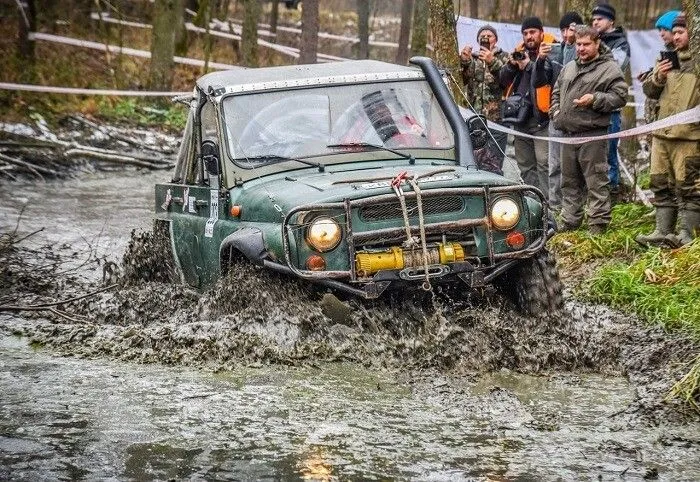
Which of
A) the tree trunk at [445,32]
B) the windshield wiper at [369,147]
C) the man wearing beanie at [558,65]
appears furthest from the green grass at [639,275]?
the tree trunk at [445,32]

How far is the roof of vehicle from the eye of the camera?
9.01 metres

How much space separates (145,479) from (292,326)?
2.53 meters

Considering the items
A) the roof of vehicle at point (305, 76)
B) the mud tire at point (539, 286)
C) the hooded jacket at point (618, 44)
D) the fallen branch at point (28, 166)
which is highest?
the hooded jacket at point (618, 44)

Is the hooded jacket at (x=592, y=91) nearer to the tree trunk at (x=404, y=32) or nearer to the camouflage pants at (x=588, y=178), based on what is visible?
the camouflage pants at (x=588, y=178)

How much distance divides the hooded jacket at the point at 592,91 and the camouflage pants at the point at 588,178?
0.50ft

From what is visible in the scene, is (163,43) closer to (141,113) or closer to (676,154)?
(141,113)

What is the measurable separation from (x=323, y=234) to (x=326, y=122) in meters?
1.53

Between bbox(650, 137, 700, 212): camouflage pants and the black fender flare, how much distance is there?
3800 millimetres

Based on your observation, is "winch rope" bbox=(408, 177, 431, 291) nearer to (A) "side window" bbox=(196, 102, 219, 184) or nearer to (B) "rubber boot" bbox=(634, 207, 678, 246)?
(A) "side window" bbox=(196, 102, 219, 184)

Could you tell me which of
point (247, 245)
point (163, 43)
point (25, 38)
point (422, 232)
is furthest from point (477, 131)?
point (25, 38)

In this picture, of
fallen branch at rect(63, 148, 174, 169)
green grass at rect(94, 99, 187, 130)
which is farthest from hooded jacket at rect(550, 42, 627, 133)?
green grass at rect(94, 99, 187, 130)

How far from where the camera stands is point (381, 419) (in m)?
6.46

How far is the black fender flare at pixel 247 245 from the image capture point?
775cm

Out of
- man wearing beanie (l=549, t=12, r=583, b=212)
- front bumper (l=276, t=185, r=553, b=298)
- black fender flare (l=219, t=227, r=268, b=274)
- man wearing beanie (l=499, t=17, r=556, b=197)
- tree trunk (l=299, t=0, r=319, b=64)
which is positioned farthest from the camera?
tree trunk (l=299, t=0, r=319, b=64)
